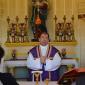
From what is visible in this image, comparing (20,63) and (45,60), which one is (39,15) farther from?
(45,60)

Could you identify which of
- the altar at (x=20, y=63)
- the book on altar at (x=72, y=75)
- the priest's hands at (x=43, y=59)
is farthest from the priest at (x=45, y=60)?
the book on altar at (x=72, y=75)

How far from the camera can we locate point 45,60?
23.9ft

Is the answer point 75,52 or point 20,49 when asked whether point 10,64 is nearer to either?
point 20,49

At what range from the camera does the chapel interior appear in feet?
30.9

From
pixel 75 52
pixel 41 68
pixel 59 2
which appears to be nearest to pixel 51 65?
pixel 41 68

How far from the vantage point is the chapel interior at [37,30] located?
30.9 feet

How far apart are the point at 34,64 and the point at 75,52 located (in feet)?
8.73

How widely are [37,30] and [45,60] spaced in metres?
2.65

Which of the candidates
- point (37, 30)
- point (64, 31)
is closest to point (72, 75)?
point (64, 31)

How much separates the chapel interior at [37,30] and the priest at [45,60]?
1.42 metres

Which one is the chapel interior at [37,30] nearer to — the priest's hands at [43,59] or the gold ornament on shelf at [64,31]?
the gold ornament on shelf at [64,31]

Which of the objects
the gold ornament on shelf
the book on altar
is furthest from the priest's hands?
the book on altar

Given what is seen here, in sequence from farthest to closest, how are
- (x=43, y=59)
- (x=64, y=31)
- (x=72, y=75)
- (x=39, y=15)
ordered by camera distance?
1. (x=39, y=15)
2. (x=64, y=31)
3. (x=43, y=59)
4. (x=72, y=75)

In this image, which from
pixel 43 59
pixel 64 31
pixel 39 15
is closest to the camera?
pixel 43 59
